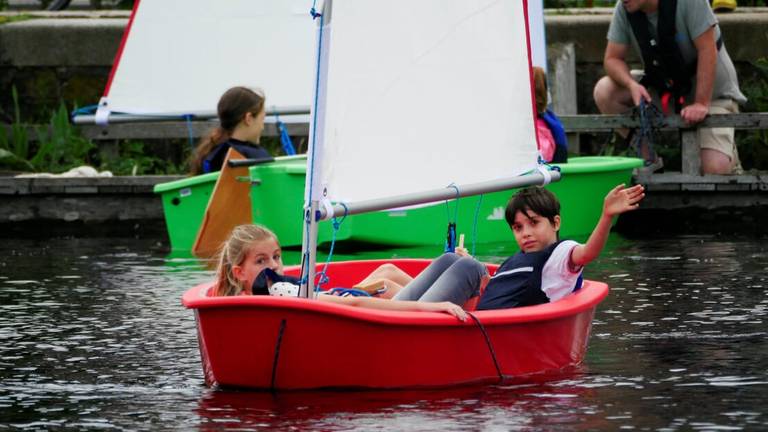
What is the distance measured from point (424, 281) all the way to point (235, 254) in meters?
0.88

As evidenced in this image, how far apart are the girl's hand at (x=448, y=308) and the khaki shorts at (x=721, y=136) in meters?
6.49

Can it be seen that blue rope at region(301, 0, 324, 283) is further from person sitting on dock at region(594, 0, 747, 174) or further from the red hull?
person sitting on dock at region(594, 0, 747, 174)

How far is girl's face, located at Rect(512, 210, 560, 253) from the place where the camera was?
700 cm

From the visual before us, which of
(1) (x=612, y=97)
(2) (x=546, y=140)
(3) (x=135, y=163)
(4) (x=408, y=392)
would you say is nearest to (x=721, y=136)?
(1) (x=612, y=97)

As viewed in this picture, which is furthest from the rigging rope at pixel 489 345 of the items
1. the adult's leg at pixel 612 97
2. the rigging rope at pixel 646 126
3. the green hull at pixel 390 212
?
the adult's leg at pixel 612 97

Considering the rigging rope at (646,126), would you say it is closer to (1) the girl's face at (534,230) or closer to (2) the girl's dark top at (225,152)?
(2) the girl's dark top at (225,152)

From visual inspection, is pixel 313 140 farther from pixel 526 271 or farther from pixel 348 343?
pixel 526 271

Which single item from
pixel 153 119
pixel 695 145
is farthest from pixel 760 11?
pixel 153 119

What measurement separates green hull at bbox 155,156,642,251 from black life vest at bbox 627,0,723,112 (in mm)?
641

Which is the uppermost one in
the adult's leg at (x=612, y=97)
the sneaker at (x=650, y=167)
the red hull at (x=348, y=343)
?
the adult's leg at (x=612, y=97)

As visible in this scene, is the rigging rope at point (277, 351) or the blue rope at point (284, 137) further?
the blue rope at point (284, 137)

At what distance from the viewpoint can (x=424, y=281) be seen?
711cm

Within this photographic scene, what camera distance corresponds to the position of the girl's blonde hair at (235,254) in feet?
21.7

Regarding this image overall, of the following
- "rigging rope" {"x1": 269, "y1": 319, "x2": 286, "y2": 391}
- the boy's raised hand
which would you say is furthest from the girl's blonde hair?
the boy's raised hand
